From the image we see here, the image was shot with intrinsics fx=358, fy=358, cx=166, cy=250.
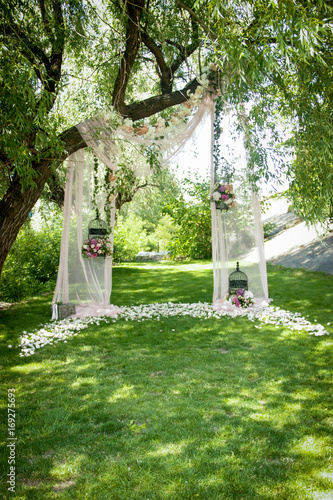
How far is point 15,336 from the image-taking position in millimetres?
4438

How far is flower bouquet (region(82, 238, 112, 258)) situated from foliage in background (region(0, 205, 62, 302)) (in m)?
2.11

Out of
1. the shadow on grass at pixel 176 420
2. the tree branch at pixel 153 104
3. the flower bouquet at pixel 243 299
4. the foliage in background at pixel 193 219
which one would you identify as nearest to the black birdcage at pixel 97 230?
the tree branch at pixel 153 104

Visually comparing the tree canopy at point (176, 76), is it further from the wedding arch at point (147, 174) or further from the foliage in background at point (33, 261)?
the foliage in background at point (33, 261)

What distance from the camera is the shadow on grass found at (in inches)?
70.5

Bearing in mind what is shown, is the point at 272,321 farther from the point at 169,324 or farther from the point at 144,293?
the point at 144,293

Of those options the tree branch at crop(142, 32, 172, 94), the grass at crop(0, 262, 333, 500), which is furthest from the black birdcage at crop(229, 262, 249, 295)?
the tree branch at crop(142, 32, 172, 94)

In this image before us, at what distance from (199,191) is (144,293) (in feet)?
22.0

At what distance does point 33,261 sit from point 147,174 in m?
4.67

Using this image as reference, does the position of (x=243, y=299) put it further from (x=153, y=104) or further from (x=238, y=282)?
(x=153, y=104)

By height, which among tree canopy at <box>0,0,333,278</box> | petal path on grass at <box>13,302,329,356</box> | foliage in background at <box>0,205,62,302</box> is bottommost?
petal path on grass at <box>13,302,329,356</box>

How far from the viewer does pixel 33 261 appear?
28.2 ft

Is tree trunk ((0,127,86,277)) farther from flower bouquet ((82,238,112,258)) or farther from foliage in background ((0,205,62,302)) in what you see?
foliage in background ((0,205,62,302))

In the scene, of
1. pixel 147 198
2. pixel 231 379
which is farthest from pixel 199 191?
pixel 231 379

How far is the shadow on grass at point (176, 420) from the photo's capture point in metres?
1.79
